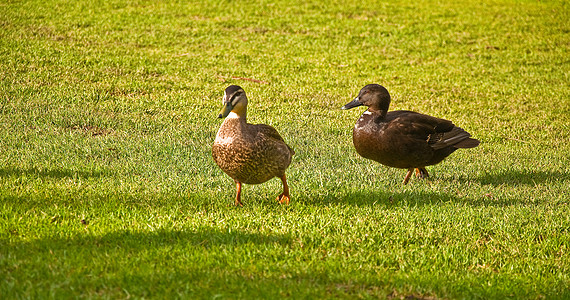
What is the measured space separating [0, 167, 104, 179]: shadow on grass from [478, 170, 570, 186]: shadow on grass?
15.8 feet

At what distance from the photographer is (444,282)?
5070mm

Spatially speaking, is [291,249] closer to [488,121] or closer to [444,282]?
[444,282]

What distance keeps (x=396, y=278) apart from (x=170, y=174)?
3597 millimetres

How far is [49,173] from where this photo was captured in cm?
757

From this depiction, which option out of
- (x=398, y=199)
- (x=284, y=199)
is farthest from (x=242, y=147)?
(x=398, y=199)

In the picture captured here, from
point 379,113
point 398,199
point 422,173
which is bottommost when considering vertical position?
point 422,173

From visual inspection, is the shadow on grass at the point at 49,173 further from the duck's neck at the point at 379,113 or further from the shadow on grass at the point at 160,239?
the duck's neck at the point at 379,113

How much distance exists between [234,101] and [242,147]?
440mm

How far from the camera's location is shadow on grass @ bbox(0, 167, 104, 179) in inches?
293

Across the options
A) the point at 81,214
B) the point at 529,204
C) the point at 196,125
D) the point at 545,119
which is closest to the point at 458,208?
the point at 529,204

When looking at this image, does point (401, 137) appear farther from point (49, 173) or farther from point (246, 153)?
point (49, 173)

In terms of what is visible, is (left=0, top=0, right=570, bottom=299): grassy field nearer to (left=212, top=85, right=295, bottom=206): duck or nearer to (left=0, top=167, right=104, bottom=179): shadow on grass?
(left=0, top=167, right=104, bottom=179): shadow on grass

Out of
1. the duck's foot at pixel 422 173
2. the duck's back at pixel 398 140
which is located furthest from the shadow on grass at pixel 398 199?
the duck's foot at pixel 422 173

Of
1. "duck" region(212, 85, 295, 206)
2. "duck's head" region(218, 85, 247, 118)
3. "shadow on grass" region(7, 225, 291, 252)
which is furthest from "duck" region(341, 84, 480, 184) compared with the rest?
"shadow on grass" region(7, 225, 291, 252)
